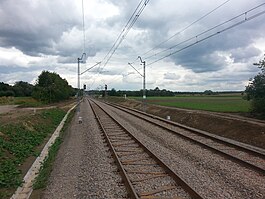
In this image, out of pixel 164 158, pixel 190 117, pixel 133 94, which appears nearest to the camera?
pixel 164 158

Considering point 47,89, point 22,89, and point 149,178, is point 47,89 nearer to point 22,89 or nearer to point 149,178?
point 22,89

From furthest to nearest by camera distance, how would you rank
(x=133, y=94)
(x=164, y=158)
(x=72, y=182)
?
(x=133, y=94) → (x=164, y=158) → (x=72, y=182)

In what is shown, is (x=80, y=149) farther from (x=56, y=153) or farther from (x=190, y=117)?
(x=190, y=117)

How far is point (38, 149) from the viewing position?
53.9 ft

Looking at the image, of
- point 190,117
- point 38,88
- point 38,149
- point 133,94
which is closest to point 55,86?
point 38,88

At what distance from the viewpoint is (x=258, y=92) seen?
32.1 meters

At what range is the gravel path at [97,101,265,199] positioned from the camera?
841 cm

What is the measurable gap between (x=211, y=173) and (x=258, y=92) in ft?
78.6

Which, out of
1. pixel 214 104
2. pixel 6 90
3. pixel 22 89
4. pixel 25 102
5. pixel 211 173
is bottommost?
pixel 25 102

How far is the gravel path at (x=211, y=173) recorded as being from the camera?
27.6 ft

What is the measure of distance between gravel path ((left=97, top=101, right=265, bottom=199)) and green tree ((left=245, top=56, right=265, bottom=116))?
17941 mm

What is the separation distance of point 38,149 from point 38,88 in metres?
77.4

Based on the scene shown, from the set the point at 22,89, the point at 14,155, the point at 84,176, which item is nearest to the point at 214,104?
the point at 14,155

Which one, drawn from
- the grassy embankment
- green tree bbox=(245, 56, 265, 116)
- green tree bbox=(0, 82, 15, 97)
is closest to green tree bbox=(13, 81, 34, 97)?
green tree bbox=(0, 82, 15, 97)
